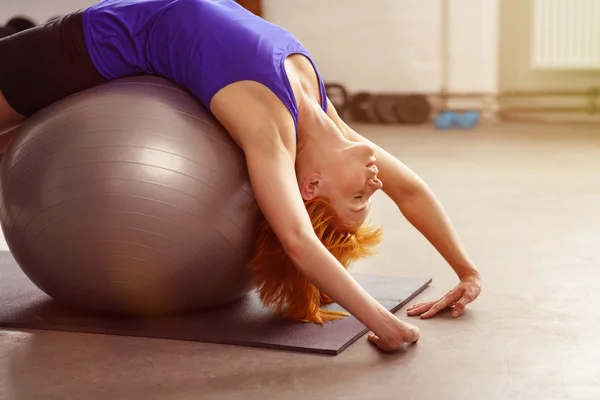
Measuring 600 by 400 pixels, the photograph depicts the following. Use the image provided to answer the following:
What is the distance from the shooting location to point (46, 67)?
100 inches

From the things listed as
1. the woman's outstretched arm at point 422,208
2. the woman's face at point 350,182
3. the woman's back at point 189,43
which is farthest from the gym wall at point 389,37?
the woman's face at point 350,182

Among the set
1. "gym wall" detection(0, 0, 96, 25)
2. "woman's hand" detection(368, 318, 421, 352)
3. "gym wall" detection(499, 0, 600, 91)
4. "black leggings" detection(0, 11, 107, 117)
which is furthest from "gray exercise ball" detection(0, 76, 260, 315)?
"gym wall" detection(0, 0, 96, 25)

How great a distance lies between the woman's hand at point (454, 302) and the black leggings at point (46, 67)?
3.73ft

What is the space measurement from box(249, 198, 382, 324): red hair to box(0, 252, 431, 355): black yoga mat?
2.2 inches

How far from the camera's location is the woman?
2184 millimetres

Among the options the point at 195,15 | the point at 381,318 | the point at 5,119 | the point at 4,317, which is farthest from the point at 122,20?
the point at 381,318

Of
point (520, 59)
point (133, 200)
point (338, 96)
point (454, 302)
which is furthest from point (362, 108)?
point (133, 200)

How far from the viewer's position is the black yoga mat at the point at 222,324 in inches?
89.1

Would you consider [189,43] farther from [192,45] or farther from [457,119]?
[457,119]

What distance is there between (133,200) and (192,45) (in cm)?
48

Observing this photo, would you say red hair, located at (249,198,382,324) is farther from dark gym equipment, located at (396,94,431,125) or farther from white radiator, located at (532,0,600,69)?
dark gym equipment, located at (396,94,431,125)

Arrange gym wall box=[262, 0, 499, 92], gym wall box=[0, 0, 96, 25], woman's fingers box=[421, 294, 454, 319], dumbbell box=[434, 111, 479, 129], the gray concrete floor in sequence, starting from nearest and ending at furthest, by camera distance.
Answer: the gray concrete floor, woman's fingers box=[421, 294, 454, 319], dumbbell box=[434, 111, 479, 129], gym wall box=[262, 0, 499, 92], gym wall box=[0, 0, 96, 25]

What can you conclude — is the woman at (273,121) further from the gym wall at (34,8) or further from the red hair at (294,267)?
the gym wall at (34,8)

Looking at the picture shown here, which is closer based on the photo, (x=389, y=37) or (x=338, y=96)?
(x=389, y=37)
